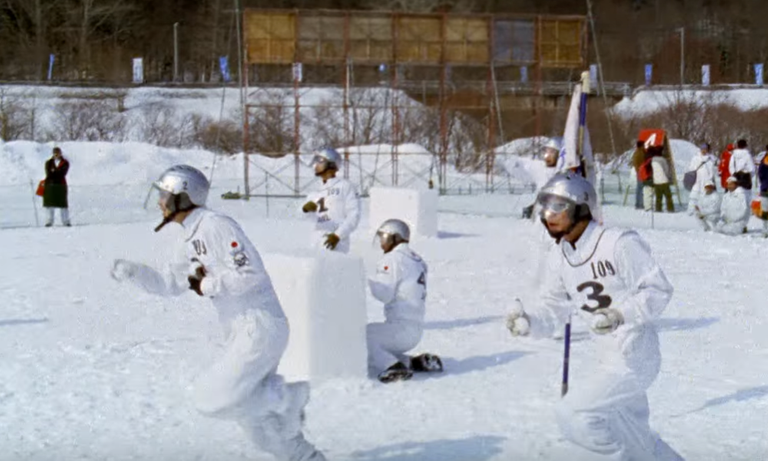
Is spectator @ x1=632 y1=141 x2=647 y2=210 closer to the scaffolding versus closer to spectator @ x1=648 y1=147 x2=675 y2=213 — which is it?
spectator @ x1=648 y1=147 x2=675 y2=213

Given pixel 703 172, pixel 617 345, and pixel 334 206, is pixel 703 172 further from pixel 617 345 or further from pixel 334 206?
pixel 617 345

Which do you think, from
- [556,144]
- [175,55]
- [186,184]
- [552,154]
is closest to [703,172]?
[556,144]

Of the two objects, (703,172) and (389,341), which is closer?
(389,341)

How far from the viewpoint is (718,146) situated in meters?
47.9

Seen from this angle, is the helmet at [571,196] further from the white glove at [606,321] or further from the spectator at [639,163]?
the spectator at [639,163]

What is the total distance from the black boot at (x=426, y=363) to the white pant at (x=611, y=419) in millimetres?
3364

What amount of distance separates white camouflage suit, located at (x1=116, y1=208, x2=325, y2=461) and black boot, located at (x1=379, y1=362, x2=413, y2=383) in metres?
2.48

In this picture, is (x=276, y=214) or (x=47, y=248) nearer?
(x=47, y=248)

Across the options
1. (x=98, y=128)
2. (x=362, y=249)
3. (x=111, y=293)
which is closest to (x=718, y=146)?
(x=98, y=128)

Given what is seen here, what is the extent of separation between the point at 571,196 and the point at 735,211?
16.4m

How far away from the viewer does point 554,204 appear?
585 centimetres

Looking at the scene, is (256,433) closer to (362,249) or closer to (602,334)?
(602,334)

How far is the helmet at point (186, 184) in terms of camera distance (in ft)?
20.8

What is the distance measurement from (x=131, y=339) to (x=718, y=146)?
40.6m
